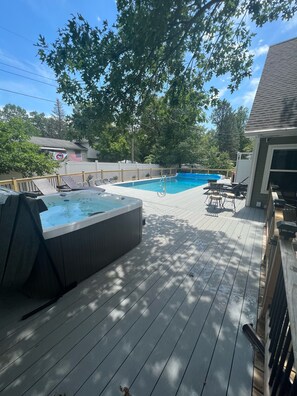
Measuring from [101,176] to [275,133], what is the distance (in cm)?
904

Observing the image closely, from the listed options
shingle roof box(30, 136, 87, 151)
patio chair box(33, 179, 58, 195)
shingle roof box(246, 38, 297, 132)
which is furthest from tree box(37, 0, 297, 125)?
shingle roof box(30, 136, 87, 151)

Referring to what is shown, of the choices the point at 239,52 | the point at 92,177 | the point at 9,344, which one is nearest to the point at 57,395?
the point at 9,344

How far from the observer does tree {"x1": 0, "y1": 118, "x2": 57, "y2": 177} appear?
7742 mm

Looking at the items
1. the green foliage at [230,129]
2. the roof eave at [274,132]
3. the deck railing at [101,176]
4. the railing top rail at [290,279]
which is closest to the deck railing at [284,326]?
the railing top rail at [290,279]

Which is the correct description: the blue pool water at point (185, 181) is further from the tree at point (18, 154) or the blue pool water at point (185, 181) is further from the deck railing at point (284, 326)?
the deck railing at point (284, 326)

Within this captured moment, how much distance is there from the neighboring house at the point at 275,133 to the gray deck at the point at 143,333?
→ 3890 millimetres

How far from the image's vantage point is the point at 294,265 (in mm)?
1257

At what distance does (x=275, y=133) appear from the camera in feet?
17.5

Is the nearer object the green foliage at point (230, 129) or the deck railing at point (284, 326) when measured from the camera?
the deck railing at point (284, 326)

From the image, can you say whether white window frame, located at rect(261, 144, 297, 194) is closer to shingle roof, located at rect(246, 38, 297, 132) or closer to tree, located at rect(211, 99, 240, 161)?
shingle roof, located at rect(246, 38, 297, 132)

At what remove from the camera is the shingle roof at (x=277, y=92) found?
215 inches

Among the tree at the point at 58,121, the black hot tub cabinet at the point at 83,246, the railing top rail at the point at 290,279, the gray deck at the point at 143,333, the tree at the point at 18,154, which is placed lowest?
the gray deck at the point at 143,333

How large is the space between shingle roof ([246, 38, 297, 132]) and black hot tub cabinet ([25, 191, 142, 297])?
5045mm

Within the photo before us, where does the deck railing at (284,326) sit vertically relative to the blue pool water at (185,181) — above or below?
above
